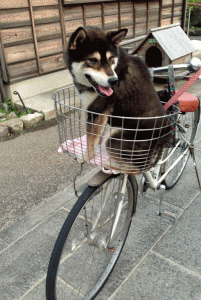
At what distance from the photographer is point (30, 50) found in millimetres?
5629

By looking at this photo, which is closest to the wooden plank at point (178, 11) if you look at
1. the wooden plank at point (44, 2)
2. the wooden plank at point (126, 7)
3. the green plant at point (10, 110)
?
the wooden plank at point (126, 7)

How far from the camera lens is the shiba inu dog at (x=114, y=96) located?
5.42 feet

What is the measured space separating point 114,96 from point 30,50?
15.0 feet

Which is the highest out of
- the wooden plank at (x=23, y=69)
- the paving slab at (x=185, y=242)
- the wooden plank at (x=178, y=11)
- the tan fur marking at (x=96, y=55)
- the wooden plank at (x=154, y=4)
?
→ the wooden plank at (x=154, y=4)

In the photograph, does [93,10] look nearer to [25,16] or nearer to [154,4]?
[25,16]

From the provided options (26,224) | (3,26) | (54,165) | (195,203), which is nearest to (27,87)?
(3,26)

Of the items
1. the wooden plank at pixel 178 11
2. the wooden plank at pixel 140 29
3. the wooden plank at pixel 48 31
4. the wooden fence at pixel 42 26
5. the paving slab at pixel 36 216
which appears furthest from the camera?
the wooden plank at pixel 178 11

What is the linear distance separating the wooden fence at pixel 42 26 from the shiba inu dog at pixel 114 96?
12.9 ft

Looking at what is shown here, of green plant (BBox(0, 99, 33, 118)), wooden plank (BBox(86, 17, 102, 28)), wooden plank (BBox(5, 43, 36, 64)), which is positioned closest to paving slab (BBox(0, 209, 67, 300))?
green plant (BBox(0, 99, 33, 118))

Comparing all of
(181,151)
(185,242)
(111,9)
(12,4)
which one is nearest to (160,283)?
(185,242)

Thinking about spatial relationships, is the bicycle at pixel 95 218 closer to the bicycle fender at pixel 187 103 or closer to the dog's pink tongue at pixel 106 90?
the bicycle fender at pixel 187 103

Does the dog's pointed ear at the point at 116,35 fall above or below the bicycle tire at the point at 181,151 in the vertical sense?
above

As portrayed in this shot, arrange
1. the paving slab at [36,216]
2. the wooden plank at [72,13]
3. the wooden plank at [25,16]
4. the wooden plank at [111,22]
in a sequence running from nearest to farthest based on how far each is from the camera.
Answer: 1. the paving slab at [36,216]
2. the wooden plank at [25,16]
3. the wooden plank at [72,13]
4. the wooden plank at [111,22]

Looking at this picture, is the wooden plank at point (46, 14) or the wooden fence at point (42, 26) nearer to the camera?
the wooden fence at point (42, 26)
